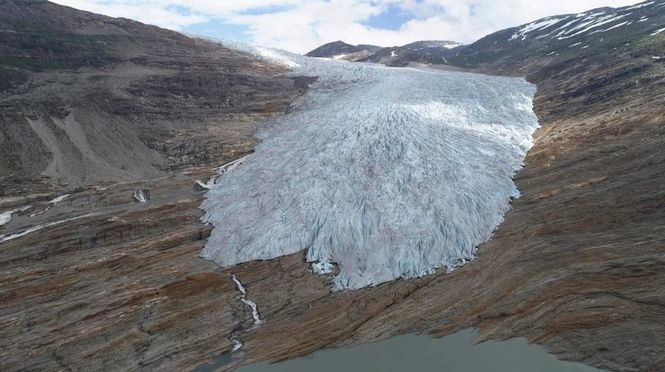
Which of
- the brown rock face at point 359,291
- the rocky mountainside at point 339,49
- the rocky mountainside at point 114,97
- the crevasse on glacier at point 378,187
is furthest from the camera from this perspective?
the rocky mountainside at point 339,49

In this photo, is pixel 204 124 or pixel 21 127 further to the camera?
pixel 204 124

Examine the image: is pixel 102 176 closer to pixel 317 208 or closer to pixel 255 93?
pixel 317 208

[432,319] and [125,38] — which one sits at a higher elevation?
[125,38]

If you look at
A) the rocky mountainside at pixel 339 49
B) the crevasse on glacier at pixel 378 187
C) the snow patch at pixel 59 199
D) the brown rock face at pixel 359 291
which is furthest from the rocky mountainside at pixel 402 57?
the snow patch at pixel 59 199

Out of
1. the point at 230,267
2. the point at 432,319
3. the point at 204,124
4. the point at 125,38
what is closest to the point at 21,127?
the point at 204,124

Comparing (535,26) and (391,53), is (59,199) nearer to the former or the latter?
(391,53)

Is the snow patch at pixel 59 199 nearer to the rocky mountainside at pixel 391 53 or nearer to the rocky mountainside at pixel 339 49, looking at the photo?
the rocky mountainside at pixel 391 53

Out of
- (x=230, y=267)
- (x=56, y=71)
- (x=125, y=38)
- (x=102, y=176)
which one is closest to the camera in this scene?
(x=230, y=267)

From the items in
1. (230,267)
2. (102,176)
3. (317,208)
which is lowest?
(230,267)
